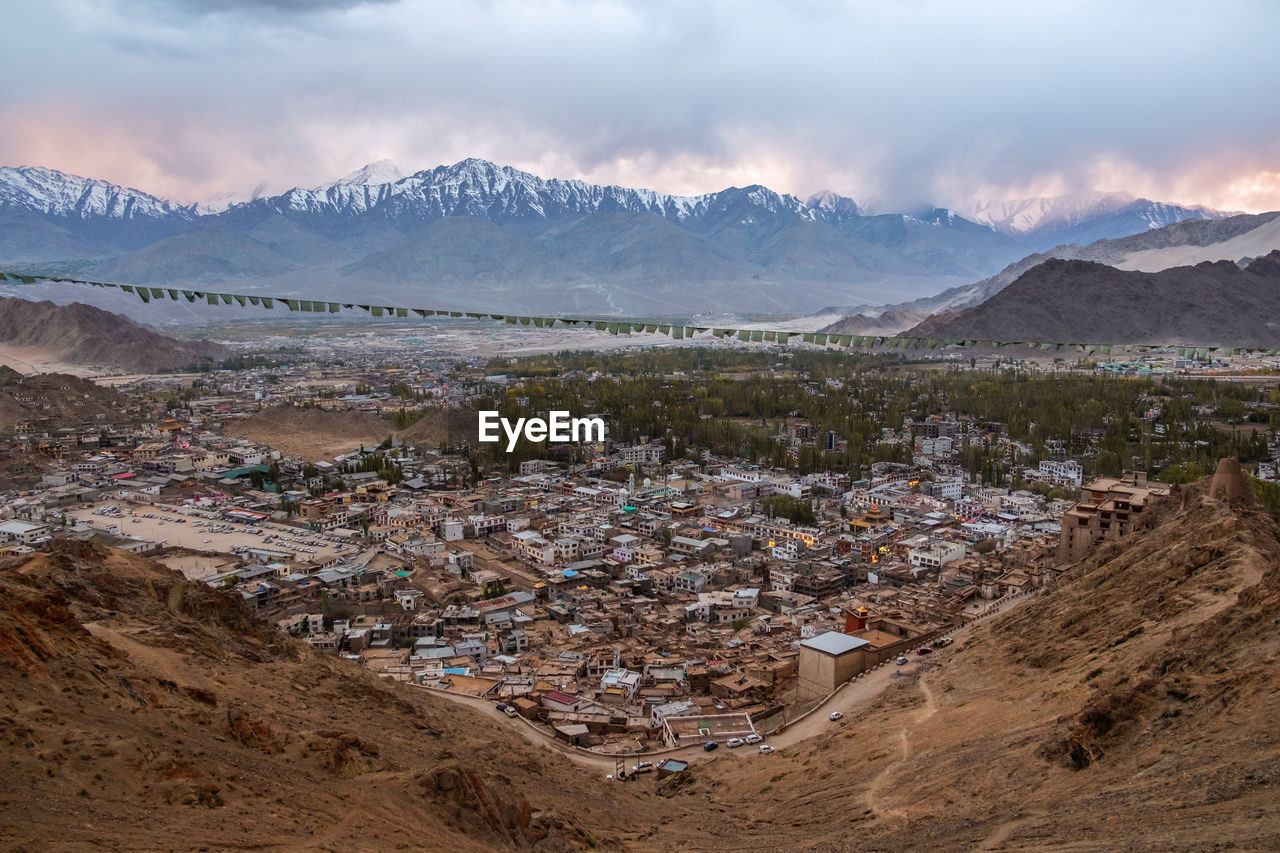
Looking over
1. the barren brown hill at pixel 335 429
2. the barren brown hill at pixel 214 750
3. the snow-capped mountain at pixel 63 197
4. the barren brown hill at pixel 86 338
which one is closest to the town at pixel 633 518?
the barren brown hill at pixel 335 429

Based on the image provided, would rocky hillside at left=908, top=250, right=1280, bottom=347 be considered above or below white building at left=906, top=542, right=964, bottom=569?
above

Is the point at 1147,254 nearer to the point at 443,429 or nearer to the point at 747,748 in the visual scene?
the point at 443,429

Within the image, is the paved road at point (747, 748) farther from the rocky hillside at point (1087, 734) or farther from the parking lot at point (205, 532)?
the parking lot at point (205, 532)

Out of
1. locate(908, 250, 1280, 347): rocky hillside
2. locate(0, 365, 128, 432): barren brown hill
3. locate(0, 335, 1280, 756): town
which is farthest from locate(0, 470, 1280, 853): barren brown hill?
locate(908, 250, 1280, 347): rocky hillside

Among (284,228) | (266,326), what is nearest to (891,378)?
(266,326)

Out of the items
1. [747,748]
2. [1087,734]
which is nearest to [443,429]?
[747,748]

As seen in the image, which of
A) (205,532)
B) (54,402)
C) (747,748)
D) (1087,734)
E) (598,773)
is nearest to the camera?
(1087,734)

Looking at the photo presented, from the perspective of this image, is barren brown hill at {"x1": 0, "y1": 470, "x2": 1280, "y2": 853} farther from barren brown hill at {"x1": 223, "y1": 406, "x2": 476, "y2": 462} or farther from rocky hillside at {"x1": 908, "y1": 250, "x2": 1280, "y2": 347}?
rocky hillside at {"x1": 908, "y1": 250, "x2": 1280, "y2": 347}

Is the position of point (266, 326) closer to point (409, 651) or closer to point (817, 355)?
point (817, 355)
